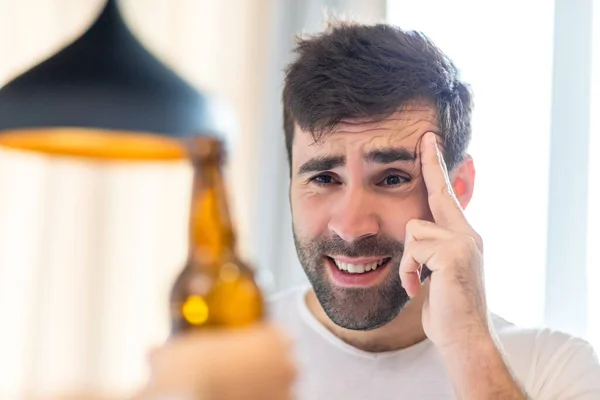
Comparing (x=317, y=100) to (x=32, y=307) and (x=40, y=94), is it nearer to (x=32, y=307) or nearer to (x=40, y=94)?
(x=40, y=94)

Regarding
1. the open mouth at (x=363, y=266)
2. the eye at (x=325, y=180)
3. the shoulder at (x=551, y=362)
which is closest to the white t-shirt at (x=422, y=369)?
the shoulder at (x=551, y=362)

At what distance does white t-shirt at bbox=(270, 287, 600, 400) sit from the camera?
1.26m

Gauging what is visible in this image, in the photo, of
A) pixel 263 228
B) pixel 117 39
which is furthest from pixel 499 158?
pixel 117 39

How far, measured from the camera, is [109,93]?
0.53m

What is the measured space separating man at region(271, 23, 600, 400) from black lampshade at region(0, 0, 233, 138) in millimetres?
698

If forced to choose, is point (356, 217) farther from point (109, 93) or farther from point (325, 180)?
point (109, 93)

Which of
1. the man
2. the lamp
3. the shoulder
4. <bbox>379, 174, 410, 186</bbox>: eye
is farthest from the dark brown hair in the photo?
the lamp

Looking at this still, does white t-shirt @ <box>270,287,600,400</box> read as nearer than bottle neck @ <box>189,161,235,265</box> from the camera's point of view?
No

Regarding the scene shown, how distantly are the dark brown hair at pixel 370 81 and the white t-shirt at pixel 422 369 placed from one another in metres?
0.37

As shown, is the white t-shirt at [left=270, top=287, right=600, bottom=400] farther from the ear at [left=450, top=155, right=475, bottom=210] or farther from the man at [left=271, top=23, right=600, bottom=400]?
the ear at [left=450, top=155, right=475, bottom=210]

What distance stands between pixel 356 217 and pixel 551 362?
46 centimetres

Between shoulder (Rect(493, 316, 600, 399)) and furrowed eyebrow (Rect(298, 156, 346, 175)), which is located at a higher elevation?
furrowed eyebrow (Rect(298, 156, 346, 175))

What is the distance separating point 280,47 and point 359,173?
33.4 inches

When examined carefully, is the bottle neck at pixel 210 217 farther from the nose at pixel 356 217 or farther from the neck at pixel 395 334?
the neck at pixel 395 334
